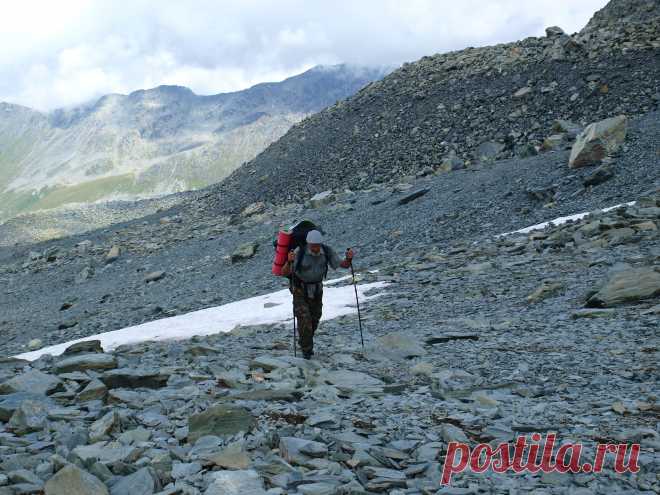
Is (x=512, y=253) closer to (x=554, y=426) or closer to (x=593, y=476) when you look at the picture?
(x=554, y=426)

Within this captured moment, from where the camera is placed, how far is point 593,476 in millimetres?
4582

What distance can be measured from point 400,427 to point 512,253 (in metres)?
11.8

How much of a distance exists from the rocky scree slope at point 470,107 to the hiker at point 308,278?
68.7ft

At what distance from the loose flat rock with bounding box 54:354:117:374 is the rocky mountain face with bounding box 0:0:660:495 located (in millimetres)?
31

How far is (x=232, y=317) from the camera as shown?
647 inches

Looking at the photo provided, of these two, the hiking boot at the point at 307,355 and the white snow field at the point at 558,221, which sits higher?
the white snow field at the point at 558,221

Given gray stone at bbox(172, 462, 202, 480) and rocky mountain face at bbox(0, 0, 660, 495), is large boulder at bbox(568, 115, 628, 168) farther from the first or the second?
gray stone at bbox(172, 462, 202, 480)

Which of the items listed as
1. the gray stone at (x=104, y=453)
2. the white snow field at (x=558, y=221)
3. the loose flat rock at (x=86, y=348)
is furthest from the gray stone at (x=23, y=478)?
the white snow field at (x=558, y=221)

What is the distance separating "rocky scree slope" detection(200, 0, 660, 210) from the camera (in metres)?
32.8

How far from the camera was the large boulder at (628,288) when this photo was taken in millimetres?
10617

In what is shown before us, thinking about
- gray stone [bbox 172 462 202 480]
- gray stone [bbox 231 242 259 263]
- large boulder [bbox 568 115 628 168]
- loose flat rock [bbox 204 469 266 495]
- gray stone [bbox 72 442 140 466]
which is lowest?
loose flat rock [bbox 204 469 266 495]

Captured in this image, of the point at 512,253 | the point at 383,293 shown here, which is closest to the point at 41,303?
the point at 383,293

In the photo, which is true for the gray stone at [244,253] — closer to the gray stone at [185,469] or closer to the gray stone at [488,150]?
the gray stone at [488,150]

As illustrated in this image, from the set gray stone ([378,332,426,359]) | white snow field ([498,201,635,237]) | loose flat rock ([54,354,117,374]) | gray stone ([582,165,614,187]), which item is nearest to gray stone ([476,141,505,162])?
gray stone ([582,165,614,187])
